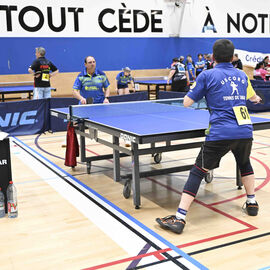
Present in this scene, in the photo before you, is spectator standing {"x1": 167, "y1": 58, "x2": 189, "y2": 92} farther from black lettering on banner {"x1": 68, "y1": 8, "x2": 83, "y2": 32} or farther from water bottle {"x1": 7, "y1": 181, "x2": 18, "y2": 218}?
water bottle {"x1": 7, "y1": 181, "x2": 18, "y2": 218}

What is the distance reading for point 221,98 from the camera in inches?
145

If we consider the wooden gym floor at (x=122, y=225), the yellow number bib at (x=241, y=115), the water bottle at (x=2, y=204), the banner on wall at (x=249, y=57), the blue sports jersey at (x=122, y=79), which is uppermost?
the banner on wall at (x=249, y=57)

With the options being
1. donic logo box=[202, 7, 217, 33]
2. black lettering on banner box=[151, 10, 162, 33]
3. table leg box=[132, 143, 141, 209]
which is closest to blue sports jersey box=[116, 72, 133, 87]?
black lettering on banner box=[151, 10, 162, 33]

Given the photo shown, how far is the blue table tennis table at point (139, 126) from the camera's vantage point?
398cm

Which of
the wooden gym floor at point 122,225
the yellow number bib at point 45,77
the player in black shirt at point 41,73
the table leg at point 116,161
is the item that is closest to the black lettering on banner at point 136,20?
the player in black shirt at point 41,73

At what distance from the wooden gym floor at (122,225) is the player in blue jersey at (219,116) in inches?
12.3

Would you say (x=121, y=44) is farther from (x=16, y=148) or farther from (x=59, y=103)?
(x=16, y=148)

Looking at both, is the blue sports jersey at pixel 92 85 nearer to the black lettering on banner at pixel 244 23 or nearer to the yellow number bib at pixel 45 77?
the yellow number bib at pixel 45 77

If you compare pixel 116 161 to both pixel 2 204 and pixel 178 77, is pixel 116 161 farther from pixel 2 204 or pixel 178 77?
pixel 178 77

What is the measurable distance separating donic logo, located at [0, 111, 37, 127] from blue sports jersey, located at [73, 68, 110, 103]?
2.94m

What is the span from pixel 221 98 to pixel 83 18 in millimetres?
12417

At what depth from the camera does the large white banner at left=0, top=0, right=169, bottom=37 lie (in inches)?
552

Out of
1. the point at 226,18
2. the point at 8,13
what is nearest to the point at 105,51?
the point at 8,13

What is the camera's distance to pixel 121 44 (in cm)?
1612
